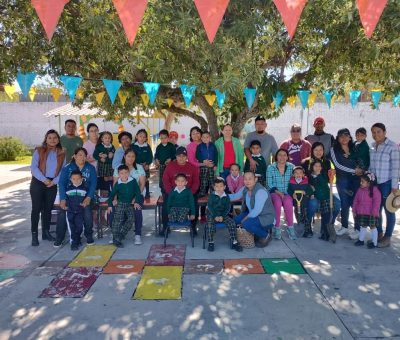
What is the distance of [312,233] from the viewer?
607cm

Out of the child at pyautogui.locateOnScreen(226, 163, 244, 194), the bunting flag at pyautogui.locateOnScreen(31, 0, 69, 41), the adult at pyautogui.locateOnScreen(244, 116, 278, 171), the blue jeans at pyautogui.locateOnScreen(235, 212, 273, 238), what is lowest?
the blue jeans at pyautogui.locateOnScreen(235, 212, 273, 238)

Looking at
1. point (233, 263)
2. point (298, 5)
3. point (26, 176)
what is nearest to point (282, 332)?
point (233, 263)

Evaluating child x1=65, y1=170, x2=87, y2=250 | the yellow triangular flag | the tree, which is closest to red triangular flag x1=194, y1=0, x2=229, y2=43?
the tree

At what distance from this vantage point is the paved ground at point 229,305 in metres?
3.23

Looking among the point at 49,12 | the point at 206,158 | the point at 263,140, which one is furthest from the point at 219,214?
the point at 49,12

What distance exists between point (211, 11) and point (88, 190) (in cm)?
320

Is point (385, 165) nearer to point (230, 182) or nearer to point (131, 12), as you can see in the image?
point (230, 182)

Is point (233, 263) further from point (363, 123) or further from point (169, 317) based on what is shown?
point (363, 123)

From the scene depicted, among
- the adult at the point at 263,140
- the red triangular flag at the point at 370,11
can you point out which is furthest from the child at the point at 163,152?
the red triangular flag at the point at 370,11

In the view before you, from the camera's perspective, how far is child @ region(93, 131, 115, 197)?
650 cm

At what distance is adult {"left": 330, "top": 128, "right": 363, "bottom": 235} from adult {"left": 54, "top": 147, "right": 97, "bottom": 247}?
12.3 ft

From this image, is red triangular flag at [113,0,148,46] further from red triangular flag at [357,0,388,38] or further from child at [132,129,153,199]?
child at [132,129,153,199]

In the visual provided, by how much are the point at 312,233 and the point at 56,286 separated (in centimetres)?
386

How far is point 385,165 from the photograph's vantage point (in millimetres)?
5406
